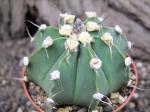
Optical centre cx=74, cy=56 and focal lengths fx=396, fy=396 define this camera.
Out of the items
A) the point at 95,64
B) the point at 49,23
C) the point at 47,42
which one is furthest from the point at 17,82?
the point at 95,64

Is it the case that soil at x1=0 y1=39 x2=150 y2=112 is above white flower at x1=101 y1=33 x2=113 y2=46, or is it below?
below

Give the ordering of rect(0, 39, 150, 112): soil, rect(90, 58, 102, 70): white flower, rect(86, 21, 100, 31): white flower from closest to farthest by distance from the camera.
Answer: rect(90, 58, 102, 70): white flower < rect(86, 21, 100, 31): white flower < rect(0, 39, 150, 112): soil

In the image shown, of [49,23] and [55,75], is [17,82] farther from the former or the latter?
[55,75]

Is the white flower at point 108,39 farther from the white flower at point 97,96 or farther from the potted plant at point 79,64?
the white flower at point 97,96

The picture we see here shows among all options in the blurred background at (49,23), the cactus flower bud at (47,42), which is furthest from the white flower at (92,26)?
the blurred background at (49,23)

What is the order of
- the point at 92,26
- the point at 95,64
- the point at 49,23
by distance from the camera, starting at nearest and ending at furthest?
the point at 95,64 < the point at 92,26 < the point at 49,23

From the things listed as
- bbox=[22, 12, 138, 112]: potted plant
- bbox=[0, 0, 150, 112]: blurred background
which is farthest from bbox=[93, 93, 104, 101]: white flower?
bbox=[0, 0, 150, 112]: blurred background

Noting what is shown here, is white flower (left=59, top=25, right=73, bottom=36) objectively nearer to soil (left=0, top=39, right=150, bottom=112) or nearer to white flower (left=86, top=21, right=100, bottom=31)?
white flower (left=86, top=21, right=100, bottom=31)

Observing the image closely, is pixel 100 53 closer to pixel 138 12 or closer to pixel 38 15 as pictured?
pixel 138 12
